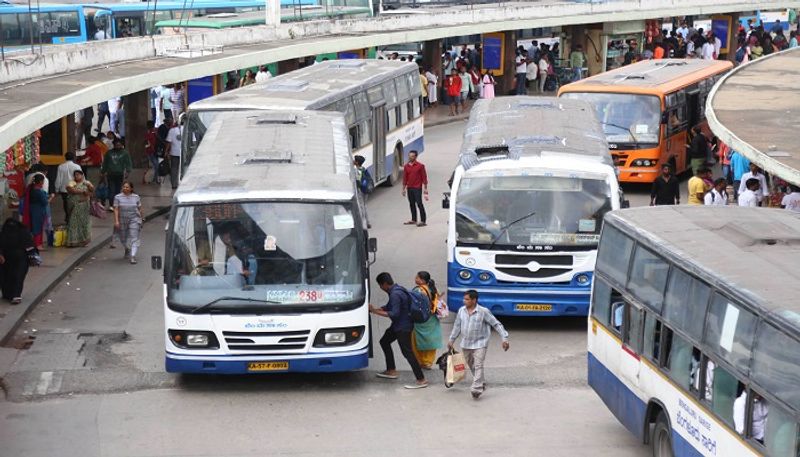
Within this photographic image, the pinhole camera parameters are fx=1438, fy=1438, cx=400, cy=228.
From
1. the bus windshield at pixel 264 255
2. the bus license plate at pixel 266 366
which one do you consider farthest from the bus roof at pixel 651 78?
the bus license plate at pixel 266 366

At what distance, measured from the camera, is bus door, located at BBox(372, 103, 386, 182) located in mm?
27403

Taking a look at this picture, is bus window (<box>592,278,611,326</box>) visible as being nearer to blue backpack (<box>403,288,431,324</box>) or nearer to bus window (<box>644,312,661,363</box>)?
bus window (<box>644,312,661,363</box>)

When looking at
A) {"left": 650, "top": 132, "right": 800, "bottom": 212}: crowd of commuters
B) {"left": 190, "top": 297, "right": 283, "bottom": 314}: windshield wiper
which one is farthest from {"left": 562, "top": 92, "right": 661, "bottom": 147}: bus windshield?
{"left": 190, "top": 297, "right": 283, "bottom": 314}: windshield wiper

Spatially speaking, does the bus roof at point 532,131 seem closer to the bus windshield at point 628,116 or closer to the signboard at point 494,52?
the bus windshield at point 628,116

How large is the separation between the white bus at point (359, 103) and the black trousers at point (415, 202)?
1.51 metres

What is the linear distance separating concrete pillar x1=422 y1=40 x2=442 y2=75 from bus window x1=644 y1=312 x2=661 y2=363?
29.9 metres

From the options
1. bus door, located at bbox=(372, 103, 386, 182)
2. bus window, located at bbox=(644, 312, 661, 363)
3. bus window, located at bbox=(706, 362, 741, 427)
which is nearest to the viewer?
bus window, located at bbox=(706, 362, 741, 427)

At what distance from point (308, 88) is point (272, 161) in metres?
8.91

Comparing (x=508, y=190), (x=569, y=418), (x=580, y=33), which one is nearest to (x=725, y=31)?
(x=580, y=33)

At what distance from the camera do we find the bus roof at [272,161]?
50.0 ft

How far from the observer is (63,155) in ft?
86.0

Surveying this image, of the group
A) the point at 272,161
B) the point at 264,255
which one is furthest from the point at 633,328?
the point at 272,161

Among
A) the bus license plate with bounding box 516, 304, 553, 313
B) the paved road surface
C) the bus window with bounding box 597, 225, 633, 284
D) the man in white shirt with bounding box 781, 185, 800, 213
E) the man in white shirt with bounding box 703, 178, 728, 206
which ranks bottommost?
the paved road surface

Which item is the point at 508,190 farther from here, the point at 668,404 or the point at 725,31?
the point at 725,31
